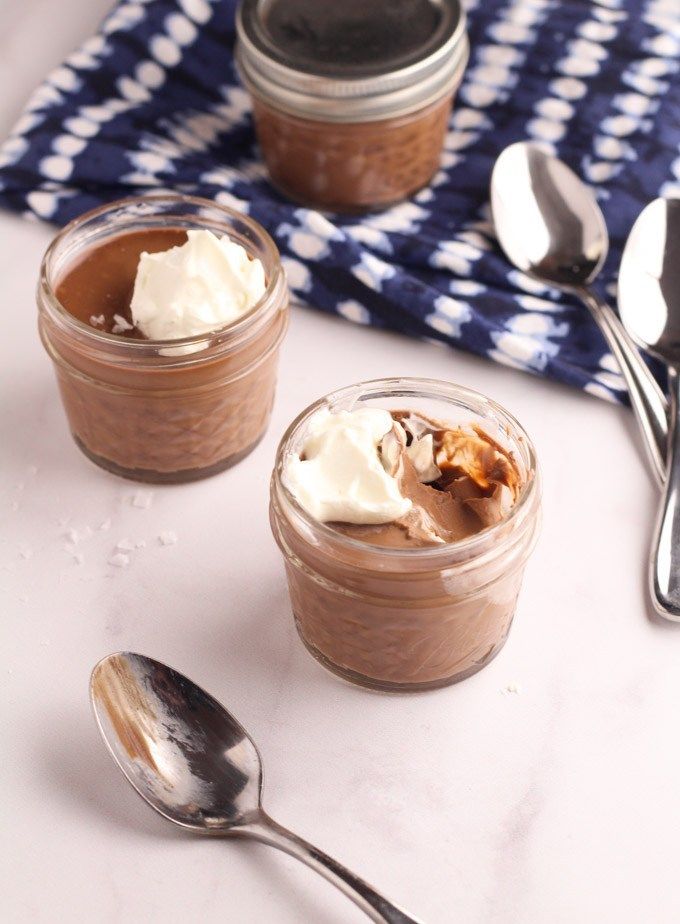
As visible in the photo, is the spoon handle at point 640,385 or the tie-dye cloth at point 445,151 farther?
the tie-dye cloth at point 445,151

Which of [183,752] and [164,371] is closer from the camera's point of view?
[183,752]

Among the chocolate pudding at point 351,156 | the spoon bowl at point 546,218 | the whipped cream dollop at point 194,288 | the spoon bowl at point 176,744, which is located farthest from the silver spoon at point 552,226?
the spoon bowl at point 176,744

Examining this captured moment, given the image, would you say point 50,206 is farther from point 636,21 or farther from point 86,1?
point 636,21

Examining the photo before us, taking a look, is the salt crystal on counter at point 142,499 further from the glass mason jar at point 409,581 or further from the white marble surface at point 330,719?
the glass mason jar at point 409,581

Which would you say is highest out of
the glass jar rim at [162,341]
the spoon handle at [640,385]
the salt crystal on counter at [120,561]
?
the glass jar rim at [162,341]

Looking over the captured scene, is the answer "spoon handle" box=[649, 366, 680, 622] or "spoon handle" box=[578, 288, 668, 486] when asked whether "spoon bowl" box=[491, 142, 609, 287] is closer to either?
"spoon handle" box=[578, 288, 668, 486]

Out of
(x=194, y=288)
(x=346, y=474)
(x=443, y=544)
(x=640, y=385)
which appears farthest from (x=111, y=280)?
(x=640, y=385)

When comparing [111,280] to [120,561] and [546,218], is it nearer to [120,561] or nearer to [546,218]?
[120,561]
